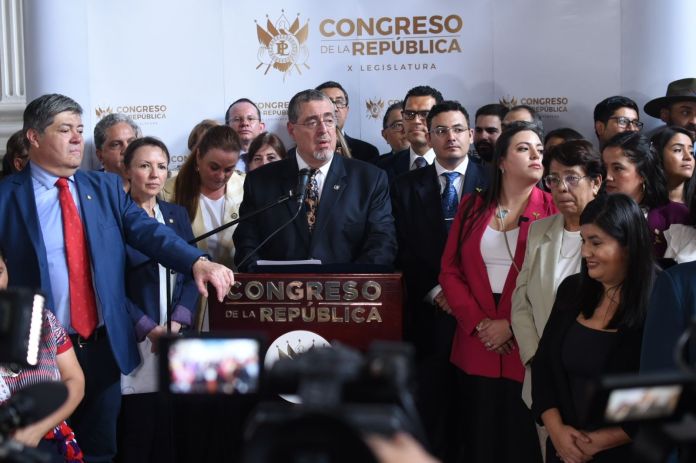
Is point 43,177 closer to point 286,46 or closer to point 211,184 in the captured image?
point 211,184

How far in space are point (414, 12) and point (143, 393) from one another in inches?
140

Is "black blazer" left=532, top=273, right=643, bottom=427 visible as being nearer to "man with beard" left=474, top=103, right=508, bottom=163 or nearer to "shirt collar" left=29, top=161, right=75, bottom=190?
"shirt collar" left=29, top=161, right=75, bottom=190

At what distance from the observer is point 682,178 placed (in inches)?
193

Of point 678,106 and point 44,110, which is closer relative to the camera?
point 44,110

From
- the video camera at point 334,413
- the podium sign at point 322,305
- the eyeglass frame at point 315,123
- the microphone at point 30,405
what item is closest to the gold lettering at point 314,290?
the podium sign at point 322,305

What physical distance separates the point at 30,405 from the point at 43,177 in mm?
2714

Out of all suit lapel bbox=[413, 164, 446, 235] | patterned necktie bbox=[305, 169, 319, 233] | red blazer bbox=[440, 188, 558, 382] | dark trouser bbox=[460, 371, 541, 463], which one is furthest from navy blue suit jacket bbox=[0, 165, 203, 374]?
dark trouser bbox=[460, 371, 541, 463]

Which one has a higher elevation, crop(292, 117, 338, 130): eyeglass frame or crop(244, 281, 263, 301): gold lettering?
crop(292, 117, 338, 130): eyeglass frame

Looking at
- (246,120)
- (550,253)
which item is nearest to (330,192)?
(550,253)

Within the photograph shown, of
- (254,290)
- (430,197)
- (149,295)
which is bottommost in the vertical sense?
(149,295)

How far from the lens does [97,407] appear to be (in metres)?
4.43

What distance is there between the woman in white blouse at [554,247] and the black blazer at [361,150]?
2236 mm

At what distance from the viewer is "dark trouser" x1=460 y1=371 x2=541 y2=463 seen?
14.7 ft

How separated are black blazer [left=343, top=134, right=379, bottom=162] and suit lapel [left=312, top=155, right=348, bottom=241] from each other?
165 cm
